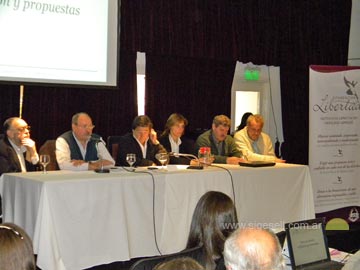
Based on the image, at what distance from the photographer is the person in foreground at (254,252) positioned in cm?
133

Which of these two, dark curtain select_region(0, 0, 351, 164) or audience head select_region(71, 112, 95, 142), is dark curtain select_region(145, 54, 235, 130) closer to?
dark curtain select_region(0, 0, 351, 164)

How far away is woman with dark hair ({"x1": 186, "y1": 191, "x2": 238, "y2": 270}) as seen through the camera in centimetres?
188

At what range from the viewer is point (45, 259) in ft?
9.95

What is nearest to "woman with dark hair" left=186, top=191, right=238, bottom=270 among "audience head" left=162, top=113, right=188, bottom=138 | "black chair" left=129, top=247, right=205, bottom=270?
"black chair" left=129, top=247, right=205, bottom=270

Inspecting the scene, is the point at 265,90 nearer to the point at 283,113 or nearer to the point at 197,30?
the point at 283,113

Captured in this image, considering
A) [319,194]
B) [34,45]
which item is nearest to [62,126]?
[34,45]

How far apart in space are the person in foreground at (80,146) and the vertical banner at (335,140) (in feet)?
8.07

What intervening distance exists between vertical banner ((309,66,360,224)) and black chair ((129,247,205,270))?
12.9ft

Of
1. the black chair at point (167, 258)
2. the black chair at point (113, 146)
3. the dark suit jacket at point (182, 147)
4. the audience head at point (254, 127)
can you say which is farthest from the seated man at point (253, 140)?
the black chair at point (167, 258)

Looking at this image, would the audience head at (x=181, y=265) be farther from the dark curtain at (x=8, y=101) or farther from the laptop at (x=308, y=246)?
the dark curtain at (x=8, y=101)

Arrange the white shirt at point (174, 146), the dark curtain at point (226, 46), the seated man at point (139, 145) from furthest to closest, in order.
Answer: the dark curtain at point (226, 46) → the white shirt at point (174, 146) → the seated man at point (139, 145)

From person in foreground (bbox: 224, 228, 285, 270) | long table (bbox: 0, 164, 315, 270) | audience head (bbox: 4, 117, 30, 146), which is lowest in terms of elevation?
long table (bbox: 0, 164, 315, 270)

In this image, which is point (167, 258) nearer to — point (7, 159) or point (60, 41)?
point (7, 159)

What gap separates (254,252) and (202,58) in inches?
187
